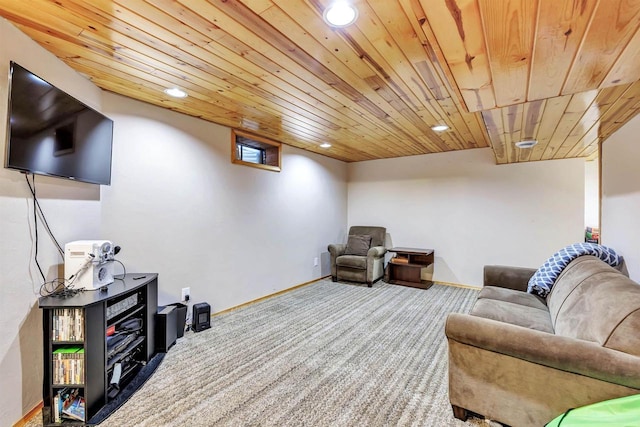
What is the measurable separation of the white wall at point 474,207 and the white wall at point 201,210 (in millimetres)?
1674

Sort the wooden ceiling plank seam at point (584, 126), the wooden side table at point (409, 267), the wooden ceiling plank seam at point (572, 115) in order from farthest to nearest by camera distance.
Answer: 1. the wooden side table at point (409, 267)
2. the wooden ceiling plank seam at point (584, 126)
3. the wooden ceiling plank seam at point (572, 115)

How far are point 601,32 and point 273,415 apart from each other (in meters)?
2.52

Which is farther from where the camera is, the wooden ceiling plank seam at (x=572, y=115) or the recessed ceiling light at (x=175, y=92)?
the recessed ceiling light at (x=175, y=92)

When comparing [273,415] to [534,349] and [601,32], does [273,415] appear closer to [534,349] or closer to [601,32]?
[534,349]

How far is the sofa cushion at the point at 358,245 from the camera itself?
489cm

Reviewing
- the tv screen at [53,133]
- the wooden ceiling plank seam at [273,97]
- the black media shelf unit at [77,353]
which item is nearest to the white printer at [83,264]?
the black media shelf unit at [77,353]

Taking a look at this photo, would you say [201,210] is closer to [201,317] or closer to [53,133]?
[201,317]

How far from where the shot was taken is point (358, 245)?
495 centimetres

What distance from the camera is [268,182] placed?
3.93 m

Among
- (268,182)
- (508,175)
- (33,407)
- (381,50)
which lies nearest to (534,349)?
(381,50)

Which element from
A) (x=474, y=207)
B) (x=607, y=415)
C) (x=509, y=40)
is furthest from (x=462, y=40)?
(x=474, y=207)

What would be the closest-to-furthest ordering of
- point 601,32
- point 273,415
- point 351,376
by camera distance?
point 601,32 < point 273,415 < point 351,376

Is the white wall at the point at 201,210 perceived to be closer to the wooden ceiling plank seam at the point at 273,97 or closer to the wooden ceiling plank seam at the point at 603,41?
the wooden ceiling plank seam at the point at 273,97

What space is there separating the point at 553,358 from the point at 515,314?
0.79 metres
